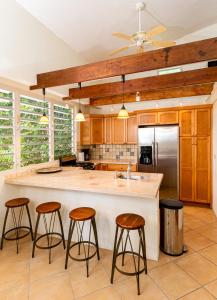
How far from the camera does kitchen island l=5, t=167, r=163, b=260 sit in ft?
7.51

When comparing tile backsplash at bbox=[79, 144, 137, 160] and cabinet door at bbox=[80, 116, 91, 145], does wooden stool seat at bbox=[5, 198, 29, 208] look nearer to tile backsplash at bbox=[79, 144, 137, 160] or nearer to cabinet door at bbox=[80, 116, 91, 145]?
cabinet door at bbox=[80, 116, 91, 145]

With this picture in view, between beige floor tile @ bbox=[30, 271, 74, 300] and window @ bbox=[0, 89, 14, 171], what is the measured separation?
5.70 ft

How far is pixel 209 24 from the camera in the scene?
12.1ft

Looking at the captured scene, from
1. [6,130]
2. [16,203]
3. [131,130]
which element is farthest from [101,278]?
[131,130]

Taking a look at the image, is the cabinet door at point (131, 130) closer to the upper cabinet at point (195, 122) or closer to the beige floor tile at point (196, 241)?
the upper cabinet at point (195, 122)

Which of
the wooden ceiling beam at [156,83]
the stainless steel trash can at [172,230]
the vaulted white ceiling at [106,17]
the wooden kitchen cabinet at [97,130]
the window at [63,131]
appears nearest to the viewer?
the stainless steel trash can at [172,230]

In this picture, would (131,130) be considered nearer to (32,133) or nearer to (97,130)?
(97,130)

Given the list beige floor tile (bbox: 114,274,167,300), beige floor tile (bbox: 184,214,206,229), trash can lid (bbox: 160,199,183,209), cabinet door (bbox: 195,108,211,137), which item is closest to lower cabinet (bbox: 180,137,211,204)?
cabinet door (bbox: 195,108,211,137)

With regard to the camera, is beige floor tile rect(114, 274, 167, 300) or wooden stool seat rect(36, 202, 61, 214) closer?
beige floor tile rect(114, 274, 167, 300)

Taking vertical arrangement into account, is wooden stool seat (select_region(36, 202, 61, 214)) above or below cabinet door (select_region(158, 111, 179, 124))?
below

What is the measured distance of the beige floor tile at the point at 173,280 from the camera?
184cm

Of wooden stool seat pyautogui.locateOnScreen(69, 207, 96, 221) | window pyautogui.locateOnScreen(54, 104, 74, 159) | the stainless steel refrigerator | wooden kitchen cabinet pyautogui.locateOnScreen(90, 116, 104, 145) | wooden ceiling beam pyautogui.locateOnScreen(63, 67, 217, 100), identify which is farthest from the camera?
wooden kitchen cabinet pyautogui.locateOnScreen(90, 116, 104, 145)

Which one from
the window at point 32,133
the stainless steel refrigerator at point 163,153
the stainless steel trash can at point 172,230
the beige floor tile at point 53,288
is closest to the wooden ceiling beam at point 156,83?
the window at point 32,133

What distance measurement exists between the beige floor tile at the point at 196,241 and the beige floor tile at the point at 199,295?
787 millimetres
